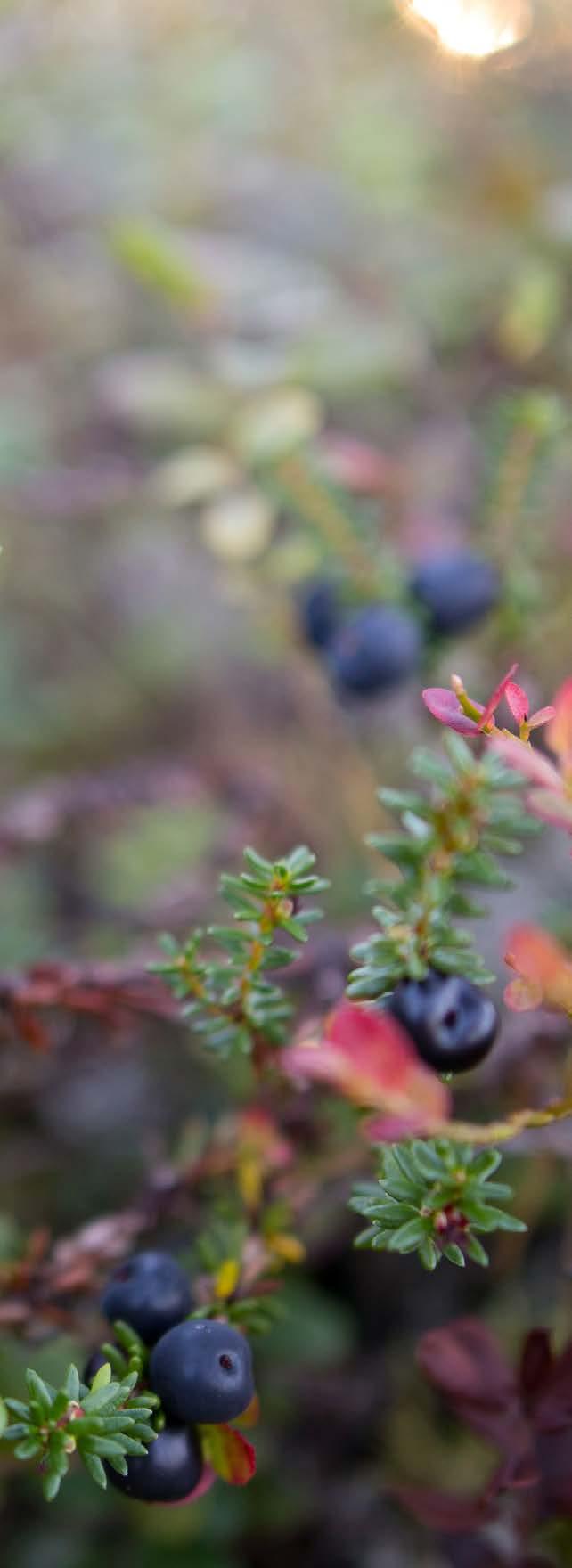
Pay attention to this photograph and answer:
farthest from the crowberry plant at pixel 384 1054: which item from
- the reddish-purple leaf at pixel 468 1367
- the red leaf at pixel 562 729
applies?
the reddish-purple leaf at pixel 468 1367

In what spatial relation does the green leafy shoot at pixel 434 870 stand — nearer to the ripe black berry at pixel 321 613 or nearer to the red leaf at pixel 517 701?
the red leaf at pixel 517 701

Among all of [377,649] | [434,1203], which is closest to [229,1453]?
[434,1203]

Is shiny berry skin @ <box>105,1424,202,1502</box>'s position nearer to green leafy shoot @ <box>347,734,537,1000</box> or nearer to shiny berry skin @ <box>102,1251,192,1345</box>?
shiny berry skin @ <box>102,1251,192,1345</box>

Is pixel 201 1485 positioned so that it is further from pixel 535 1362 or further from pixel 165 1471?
pixel 535 1362

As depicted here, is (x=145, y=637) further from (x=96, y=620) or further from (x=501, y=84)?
(x=501, y=84)

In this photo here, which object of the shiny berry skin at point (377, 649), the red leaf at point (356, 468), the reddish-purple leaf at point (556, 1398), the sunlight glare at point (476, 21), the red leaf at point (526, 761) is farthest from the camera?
the sunlight glare at point (476, 21)

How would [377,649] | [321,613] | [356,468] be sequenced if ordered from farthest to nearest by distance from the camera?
[356,468] → [321,613] → [377,649]

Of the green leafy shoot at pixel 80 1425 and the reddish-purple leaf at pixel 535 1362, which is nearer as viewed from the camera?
the green leafy shoot at pixel 80 1425
